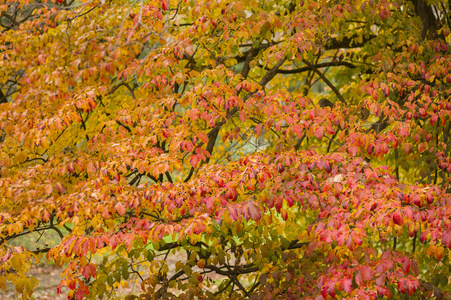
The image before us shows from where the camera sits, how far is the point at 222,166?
3963 mm

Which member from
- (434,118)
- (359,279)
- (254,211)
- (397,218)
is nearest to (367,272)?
(359,279)

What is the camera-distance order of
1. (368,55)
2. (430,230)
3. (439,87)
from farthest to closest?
(368,55)
(439,87)
(430,230)

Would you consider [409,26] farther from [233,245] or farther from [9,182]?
[9,182]

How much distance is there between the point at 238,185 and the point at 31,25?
3211mm

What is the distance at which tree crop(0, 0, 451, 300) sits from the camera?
350 cm

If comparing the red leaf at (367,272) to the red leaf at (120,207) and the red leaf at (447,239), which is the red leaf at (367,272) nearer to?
the red leaf at (447,239)

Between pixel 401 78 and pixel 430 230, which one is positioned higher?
pixel 401 78

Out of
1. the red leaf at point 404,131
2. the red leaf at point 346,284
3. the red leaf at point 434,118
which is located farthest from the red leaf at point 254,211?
the red leaf at point 434,118

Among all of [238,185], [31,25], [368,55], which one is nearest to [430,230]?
[238,185]

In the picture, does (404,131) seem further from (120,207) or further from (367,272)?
(120,207)

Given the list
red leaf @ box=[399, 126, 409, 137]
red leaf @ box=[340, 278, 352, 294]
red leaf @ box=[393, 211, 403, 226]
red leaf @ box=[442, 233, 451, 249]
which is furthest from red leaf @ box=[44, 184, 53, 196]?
red leaf @ box=[442, 233, 451, 249]

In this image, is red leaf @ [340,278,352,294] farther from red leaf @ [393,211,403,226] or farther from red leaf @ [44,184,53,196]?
red leaf @ [44,184,53,196]

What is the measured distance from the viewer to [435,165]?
4.68 m

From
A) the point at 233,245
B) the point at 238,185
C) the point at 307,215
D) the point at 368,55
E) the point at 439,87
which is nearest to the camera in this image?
the point at 238,185
